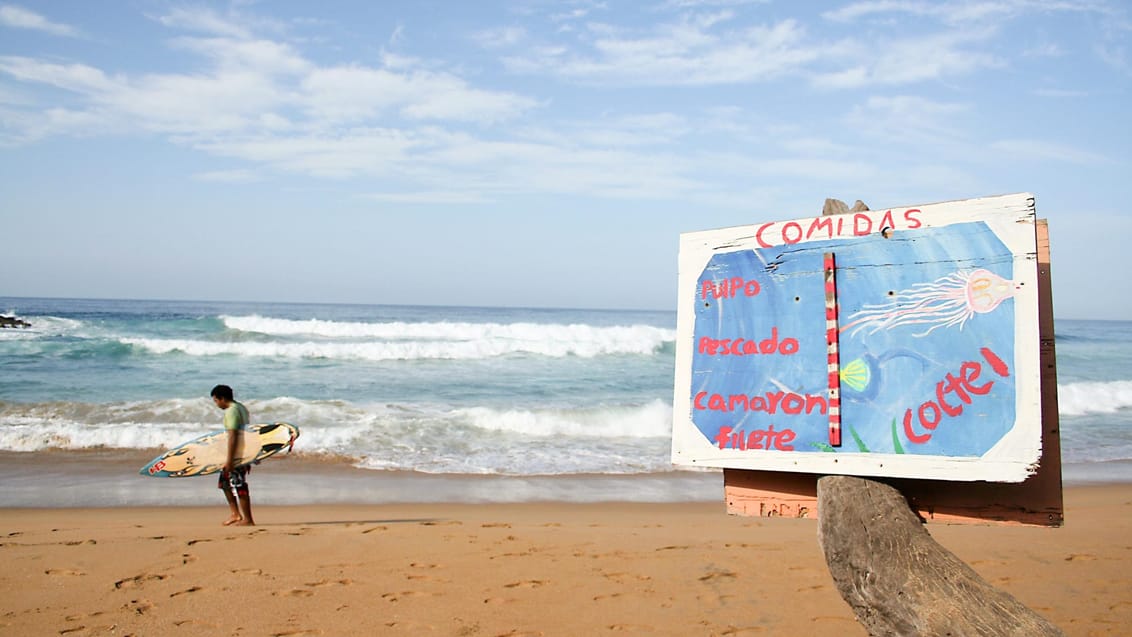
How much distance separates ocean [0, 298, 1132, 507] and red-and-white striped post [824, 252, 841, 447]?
257 inches

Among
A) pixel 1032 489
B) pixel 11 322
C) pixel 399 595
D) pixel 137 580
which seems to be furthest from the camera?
pixel 11 322

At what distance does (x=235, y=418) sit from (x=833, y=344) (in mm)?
6289

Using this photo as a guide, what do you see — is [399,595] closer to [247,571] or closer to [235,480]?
[247,571]

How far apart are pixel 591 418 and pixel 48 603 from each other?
34.1 feet

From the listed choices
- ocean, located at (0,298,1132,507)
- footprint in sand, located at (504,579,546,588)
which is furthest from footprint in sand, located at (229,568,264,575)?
ocean, located at (0,298,1132,507)

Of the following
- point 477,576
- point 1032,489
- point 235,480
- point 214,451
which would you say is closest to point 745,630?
point 477,576

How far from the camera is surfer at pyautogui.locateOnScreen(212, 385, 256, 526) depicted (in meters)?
7.21

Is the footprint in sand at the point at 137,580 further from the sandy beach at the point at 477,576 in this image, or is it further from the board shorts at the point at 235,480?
the board shorts at the point at 235,480

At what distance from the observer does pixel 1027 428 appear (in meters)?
2.46

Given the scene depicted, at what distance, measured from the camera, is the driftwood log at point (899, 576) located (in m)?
2.16

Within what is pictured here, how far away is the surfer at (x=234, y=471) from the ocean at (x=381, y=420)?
4.60ft

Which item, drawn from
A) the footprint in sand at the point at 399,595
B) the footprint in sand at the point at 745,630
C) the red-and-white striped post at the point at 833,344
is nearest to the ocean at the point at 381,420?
the footprint in sand at the point at 399,595

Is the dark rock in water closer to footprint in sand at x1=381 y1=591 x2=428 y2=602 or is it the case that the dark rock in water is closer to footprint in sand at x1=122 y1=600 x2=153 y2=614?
footprint in sand at x1=122 y1=600 x2=153 y2=614

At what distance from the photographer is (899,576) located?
229cm
